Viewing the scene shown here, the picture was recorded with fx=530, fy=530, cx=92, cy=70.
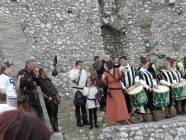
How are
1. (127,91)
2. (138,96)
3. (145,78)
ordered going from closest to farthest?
(138,96)
(127,91)
(145,78)

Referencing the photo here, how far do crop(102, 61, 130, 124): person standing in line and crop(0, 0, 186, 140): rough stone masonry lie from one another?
4.21m

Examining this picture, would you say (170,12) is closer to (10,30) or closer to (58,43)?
(58,43)

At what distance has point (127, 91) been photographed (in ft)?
35.8

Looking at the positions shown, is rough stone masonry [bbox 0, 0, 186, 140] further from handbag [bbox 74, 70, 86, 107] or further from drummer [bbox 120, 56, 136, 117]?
drummer [bbox 120, 56, 136, 117]

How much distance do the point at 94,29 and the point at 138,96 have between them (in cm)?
820

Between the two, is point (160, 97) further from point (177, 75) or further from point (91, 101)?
point (91, 101)

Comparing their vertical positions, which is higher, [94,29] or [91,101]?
[94,29]

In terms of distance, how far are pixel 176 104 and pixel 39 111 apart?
133 inches

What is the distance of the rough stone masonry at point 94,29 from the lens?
17.1 meters

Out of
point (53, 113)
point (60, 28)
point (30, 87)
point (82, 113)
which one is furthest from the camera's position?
point (60, 28)

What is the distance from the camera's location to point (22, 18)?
16.9 meters

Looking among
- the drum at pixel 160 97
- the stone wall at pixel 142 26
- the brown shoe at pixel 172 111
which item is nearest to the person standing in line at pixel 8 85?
the drum at pixel 160 97

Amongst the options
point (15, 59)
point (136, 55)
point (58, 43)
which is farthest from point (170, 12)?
point (15, 59)

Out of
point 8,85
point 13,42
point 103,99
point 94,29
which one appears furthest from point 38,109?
point 94,29
